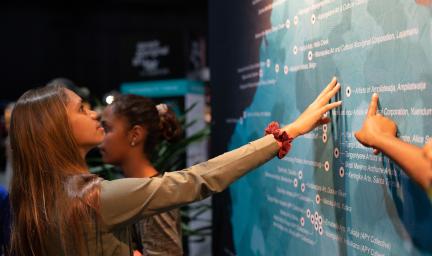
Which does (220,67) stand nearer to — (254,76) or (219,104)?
(219,104)

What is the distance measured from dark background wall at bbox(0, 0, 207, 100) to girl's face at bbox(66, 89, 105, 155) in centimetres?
503

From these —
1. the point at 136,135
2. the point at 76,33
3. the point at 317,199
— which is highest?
the point at 76,33

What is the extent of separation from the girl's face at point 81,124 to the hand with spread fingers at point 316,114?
630mm

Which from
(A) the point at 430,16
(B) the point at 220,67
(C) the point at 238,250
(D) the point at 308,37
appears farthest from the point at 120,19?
(A) the point at 430,16

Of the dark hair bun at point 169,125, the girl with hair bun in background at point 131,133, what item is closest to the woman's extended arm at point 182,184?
the girl with hair bun in background at point 131,133

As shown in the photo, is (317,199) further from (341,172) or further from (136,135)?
(136,135)

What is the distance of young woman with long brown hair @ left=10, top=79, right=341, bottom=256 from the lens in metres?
1.59

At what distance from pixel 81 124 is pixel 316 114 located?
75 centimetres

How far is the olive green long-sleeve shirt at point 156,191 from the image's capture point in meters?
1.59

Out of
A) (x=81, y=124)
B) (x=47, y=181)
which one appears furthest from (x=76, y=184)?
(x=81, y=124)

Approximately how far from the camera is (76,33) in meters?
7.32

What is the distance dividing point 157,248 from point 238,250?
60 centimetres

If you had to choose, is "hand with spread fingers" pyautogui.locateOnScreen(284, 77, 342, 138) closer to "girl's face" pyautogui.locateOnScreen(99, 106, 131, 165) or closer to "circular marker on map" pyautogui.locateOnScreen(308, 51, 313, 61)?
"circular marker on map" pyautogui.locateOnScreen(308, 51, 313, 61)

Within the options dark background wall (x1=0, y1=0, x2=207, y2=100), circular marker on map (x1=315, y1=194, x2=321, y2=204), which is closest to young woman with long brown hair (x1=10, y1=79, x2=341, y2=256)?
circular marker on map (x1=315, y1=194, x2=321, y2=204)
